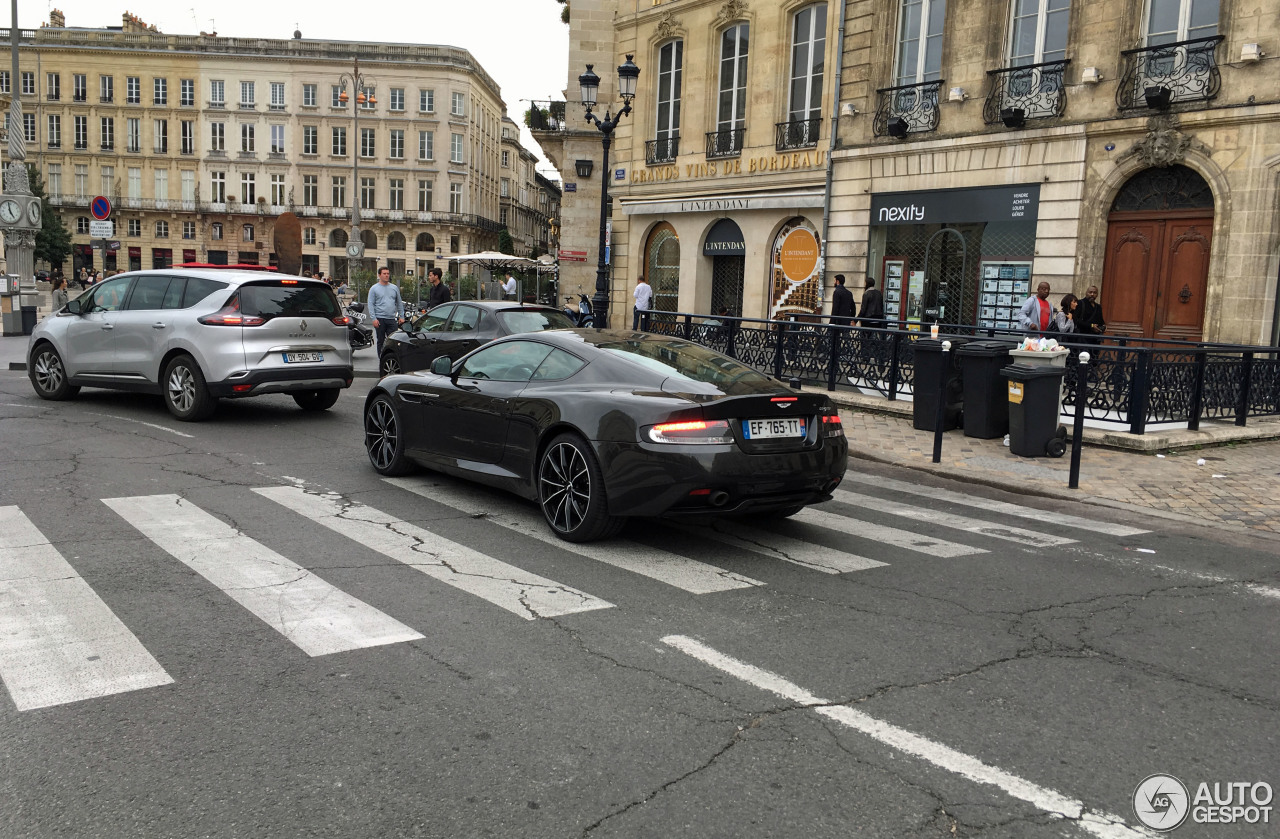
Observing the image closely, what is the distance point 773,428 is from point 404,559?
93.4 inches

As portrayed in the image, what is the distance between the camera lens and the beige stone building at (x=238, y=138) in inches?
3265

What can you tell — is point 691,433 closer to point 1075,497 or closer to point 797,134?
point 1075,497

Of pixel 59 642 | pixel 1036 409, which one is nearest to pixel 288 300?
pixel 59 642

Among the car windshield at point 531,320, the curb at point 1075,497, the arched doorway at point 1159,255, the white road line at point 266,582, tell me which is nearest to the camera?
the white road line at point 266,582

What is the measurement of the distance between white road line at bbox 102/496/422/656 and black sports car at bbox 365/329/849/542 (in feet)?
5.70

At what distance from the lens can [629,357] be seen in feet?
23.3

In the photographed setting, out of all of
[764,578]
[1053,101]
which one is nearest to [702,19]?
[1053,101]

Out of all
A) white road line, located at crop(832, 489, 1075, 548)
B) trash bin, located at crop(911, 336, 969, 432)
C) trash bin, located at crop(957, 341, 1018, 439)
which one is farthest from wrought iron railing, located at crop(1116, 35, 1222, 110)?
white road line, located at crop(832, 489, 1075, 548)

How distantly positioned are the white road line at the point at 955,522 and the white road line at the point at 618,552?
243 centimetres

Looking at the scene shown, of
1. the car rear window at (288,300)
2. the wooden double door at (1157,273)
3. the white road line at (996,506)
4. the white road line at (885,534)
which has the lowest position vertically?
the white road line at (996,506)

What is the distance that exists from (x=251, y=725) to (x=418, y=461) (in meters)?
4.67

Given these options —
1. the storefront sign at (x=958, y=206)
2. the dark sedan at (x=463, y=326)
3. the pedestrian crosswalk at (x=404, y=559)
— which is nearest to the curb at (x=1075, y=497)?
the pedestrian crosswalk at (x=404, y=559)

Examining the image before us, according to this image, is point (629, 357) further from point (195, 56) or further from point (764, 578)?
point (195, 56)

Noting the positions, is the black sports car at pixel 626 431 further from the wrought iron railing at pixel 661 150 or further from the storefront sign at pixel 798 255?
the wrought iron railing at pixel 661 150
